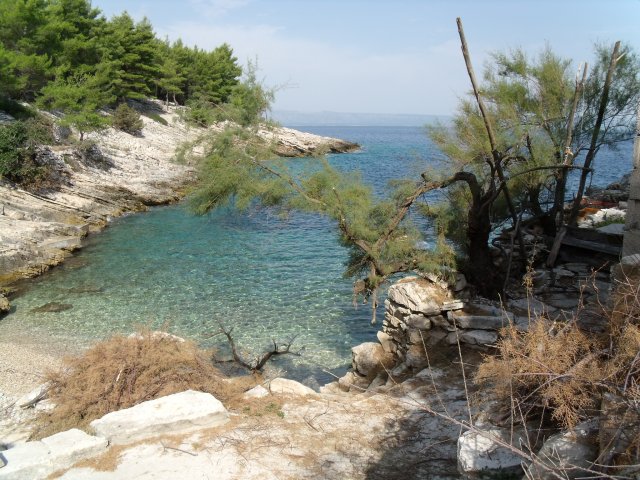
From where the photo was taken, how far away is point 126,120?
3869 centimetres

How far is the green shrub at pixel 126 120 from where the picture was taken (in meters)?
38.3

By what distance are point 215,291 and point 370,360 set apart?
7.02m

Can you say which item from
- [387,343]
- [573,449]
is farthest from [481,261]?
[573,449]

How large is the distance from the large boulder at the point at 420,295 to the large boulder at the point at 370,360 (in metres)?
1.12

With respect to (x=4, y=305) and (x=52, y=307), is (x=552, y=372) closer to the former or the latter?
(x=52, y=307)

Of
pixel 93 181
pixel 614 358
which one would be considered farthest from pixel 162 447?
pixel 93 181

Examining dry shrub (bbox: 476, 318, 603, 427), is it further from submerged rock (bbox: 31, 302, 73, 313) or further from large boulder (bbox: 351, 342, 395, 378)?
submerged rock (bbox: 31, 302, 73, 313)

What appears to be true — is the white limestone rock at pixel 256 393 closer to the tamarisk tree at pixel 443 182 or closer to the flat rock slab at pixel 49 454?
the flat rock slab at pixel 49 454

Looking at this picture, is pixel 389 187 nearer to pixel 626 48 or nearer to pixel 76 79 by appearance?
pixel 626 48

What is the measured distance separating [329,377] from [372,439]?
498cm

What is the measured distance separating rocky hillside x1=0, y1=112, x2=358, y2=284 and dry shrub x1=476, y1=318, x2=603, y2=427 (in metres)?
8.21

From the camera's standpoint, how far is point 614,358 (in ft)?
15.3

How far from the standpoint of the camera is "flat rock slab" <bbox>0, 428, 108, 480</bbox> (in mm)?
5622

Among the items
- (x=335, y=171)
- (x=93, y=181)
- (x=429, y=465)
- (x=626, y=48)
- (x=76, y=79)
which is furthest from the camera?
(x=76, y=79)
